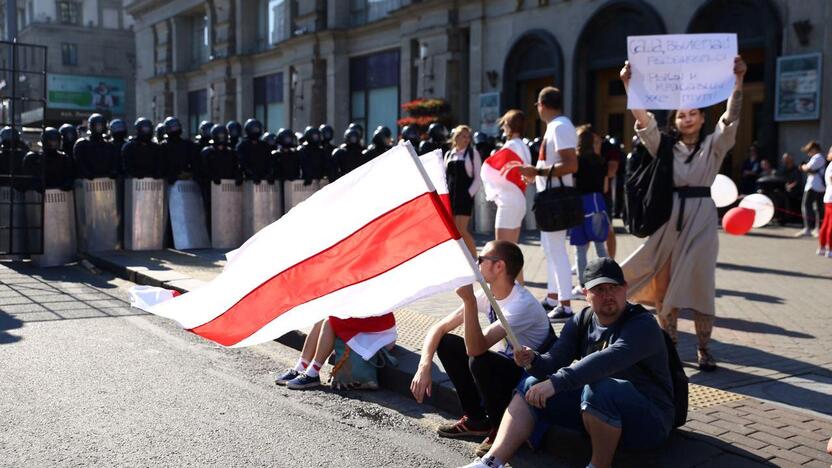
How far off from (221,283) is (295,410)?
110cm

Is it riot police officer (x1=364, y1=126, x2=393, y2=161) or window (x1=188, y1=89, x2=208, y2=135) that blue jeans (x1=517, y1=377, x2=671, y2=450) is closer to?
riot police officer (x1=364, y1=126, x2=393, y2=161)

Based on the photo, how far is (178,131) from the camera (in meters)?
13.3

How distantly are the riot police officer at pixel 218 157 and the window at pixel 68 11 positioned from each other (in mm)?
59530

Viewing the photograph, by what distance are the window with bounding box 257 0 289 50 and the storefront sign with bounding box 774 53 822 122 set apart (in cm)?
2208

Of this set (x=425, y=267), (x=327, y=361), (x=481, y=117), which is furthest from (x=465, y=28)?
(x=425, y=267)

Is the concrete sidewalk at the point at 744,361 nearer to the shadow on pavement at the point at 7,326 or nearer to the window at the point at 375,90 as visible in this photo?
the shadow on pavement at the point at 7,326

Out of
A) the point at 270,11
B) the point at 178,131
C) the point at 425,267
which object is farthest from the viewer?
the point at 270,11

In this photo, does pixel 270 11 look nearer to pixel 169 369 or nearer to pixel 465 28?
pixel 465 28

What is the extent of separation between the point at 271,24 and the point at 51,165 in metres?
26.4

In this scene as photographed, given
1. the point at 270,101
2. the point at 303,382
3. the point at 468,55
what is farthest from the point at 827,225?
the point at 270,101

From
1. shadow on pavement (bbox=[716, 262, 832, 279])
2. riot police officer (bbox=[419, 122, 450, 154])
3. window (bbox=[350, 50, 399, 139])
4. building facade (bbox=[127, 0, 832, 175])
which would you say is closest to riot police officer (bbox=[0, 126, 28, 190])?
riot police officer (bbox=[419, 122, 450, 154])

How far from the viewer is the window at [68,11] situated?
66.2 metres

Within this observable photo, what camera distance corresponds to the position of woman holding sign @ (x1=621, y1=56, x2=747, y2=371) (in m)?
5.43

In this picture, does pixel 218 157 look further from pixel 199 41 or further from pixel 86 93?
pixel 86 93
